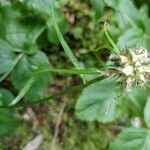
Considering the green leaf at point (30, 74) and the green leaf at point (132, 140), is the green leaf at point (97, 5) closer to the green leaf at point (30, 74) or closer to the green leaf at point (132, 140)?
the green leaf at point (30, 74)

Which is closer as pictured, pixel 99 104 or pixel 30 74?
pixel 30 74

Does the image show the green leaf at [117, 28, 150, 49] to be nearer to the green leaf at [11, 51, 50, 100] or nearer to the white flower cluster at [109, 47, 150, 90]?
the green leaf at [11, 51, 50, 100]

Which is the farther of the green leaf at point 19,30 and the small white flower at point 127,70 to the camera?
the green leaf at point 19,30

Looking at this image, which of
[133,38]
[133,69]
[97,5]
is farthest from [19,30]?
[133,69]

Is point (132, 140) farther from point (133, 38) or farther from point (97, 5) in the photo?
point (97, 5)

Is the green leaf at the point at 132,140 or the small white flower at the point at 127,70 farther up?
the small white flower at the point at 127,70

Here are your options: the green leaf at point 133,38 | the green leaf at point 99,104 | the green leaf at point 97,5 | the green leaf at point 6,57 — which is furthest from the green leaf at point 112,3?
the green leaf at point 6,57
